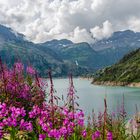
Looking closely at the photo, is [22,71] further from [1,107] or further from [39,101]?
[1,107]

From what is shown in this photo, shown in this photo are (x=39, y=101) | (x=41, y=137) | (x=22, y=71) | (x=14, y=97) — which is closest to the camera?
(x=41, y=137)

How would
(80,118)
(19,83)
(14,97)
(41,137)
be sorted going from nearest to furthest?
(41,137) < (80,118) < (14,97) < (19,83)

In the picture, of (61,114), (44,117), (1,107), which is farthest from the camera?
(61,114)

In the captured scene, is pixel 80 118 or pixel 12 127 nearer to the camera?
pixel 12 127

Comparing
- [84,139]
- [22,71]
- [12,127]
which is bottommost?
[84,139]

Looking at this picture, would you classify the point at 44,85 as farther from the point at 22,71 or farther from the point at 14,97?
the point at 14,97

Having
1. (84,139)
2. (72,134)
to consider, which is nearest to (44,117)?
(72,134)

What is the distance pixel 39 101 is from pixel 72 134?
9.26 feet

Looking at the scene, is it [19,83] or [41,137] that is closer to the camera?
[41,137]

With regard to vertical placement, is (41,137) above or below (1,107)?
below

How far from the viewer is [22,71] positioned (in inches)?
601

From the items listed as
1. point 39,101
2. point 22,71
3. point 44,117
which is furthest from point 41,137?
point 22,71

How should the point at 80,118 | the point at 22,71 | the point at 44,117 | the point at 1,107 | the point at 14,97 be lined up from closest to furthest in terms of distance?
the point at 1,107
the point at 44,117
the point at 80,118
the point at 14,97
the point at 22,71

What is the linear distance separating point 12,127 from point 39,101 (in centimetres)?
373
